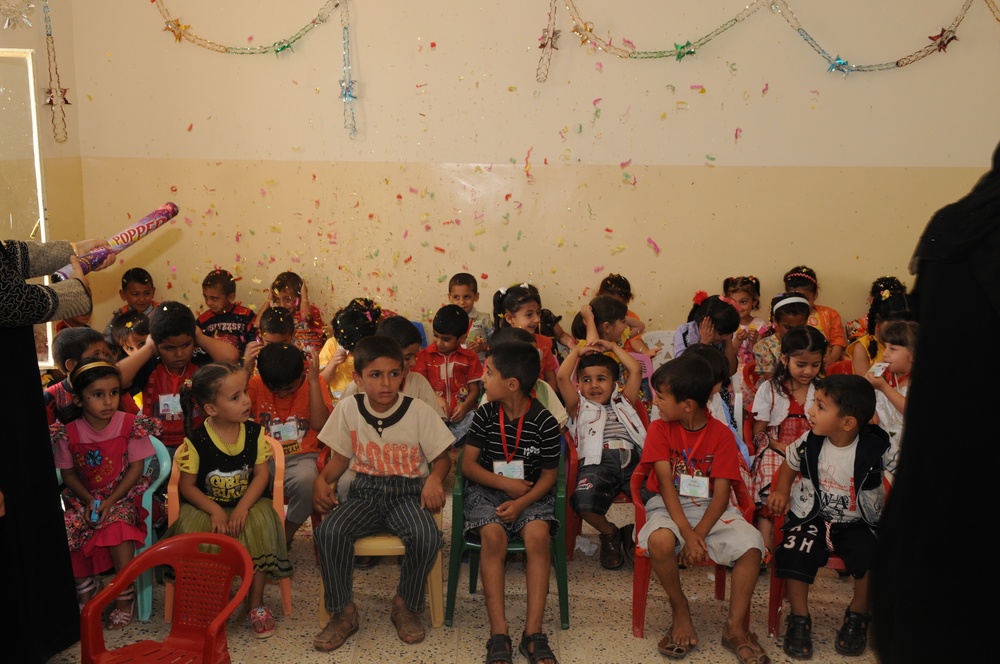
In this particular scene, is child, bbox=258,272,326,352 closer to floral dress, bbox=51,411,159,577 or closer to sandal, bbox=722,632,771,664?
floral dress, bbox=51,411,159,577

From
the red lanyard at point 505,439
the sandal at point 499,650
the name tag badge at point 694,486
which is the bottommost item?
the sandal at point 499,650

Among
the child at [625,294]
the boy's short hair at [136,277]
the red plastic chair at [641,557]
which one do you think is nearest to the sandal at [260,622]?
the red plastic chair at [641,557]

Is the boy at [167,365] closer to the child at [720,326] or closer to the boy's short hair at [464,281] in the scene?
the boy's short hair at [464,281]

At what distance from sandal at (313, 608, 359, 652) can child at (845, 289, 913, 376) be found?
8.19ft

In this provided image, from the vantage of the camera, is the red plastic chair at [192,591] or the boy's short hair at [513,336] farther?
the boy's short hair at [513,336]

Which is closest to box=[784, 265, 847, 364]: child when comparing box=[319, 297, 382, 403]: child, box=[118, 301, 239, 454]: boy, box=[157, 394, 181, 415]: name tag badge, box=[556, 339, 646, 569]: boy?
box=[556, 339, 646, 569]: boy

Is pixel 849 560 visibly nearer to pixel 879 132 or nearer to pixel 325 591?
pixel 325 591

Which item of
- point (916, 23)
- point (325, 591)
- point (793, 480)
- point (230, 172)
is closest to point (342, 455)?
point (325, 591)

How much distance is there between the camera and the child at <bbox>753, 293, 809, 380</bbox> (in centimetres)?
420

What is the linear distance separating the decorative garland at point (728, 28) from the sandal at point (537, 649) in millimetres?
3553

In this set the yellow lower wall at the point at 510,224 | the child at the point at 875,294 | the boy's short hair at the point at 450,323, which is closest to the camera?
the boy's short hair at the point at 450,323

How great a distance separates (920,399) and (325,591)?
2207mm

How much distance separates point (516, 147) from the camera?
5336 mm

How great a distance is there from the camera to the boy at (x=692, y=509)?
2.87 m
